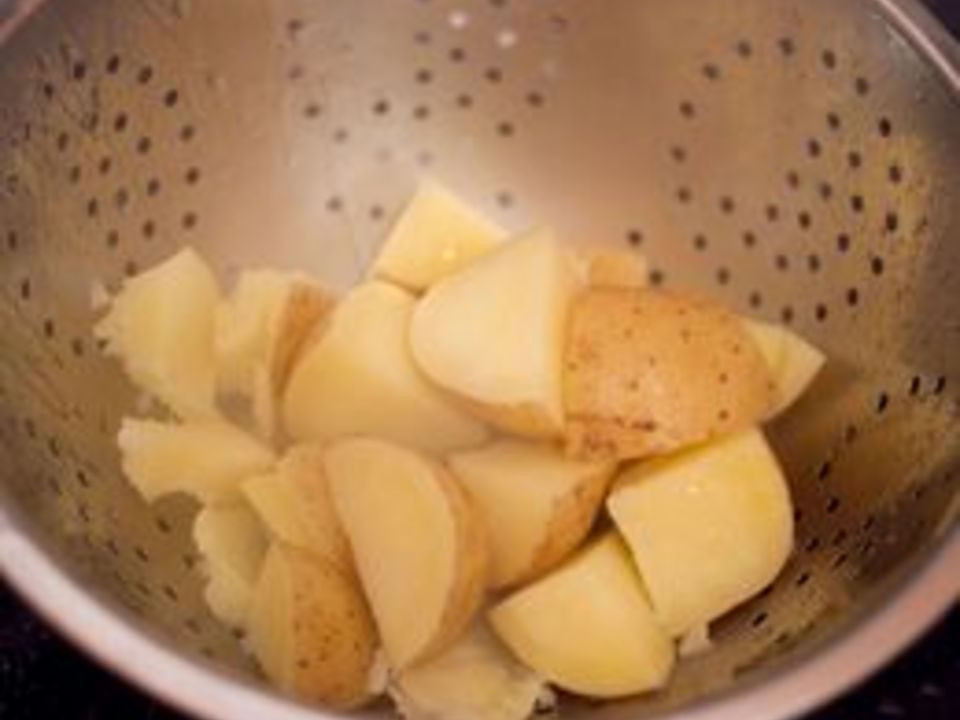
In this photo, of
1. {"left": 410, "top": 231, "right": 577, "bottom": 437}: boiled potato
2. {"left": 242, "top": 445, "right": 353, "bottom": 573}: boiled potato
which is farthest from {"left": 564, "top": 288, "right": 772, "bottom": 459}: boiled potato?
{"left": 242, "top": 445, "right": 353, "bottom": 573}: boiled potato

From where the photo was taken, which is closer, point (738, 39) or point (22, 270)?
point (22, 270)

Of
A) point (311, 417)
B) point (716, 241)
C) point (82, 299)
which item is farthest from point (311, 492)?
point (716, 241)

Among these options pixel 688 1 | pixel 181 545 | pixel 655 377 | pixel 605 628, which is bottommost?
pixel 181 545

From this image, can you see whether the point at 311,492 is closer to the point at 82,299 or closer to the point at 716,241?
the point at 82,299

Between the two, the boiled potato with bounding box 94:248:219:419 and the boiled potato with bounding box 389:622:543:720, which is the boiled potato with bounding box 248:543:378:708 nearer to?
the boiled potato with bounding box 389:622:543:720

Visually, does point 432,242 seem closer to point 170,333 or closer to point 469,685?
point 170,333

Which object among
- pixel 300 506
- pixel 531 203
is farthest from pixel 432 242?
pixel 300 506

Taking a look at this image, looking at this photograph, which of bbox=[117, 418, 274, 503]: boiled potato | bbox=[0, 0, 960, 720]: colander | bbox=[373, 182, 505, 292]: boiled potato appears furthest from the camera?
bbox=[373, 182, 505, 292]: boiled potato

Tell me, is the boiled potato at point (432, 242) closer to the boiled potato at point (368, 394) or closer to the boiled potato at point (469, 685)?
the boiled potato at point (368, 394)
